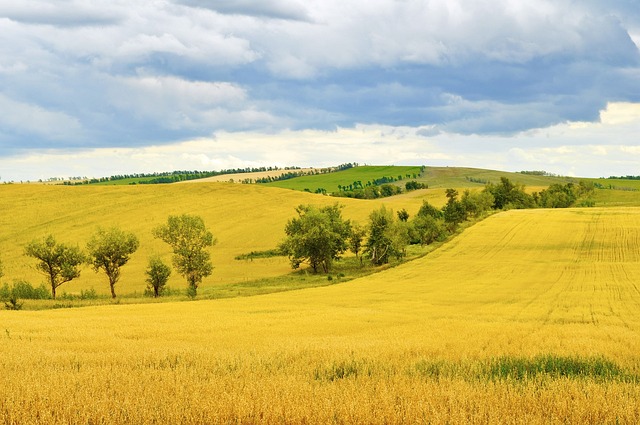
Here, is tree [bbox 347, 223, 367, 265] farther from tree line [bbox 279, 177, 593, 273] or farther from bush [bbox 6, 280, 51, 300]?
bush [bbox 6, 280, 51, 300]

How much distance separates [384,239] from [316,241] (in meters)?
8.88

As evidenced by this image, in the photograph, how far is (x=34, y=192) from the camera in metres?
128

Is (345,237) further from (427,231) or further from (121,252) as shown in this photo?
(121,252)

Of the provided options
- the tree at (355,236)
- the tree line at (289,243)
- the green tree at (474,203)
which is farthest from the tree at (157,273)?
the green tree at (474,203)

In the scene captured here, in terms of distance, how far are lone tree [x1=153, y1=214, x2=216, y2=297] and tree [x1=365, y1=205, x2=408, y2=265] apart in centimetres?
2430

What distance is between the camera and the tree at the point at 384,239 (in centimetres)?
7088

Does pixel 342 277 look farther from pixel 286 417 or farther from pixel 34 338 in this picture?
pixel 286 417

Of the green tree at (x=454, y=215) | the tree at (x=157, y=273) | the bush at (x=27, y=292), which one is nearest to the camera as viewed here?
the bush at (x=27, y=292)

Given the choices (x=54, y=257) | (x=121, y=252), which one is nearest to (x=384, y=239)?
(x=121, y=252)

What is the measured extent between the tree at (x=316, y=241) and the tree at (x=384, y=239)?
452cm

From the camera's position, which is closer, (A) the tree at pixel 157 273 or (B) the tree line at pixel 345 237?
(A) the tree at pixel 157 273

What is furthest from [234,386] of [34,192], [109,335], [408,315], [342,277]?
[34,192]

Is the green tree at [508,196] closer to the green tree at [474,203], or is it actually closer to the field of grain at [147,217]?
the green tree at [474,203]

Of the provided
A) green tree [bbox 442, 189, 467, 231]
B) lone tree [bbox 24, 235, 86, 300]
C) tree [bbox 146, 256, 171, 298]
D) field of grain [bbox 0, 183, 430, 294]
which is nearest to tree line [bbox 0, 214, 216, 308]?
lone tree [bbox 24, 235, 86, 300]
